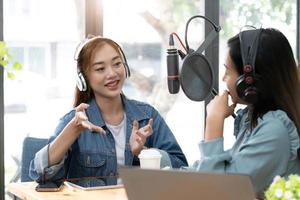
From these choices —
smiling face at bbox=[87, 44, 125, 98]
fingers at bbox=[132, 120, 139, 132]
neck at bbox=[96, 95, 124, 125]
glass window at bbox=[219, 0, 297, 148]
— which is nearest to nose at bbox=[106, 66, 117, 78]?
smiling face at bbox=[87, 44, 125, 98]

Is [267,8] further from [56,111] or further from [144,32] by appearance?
[56,111]

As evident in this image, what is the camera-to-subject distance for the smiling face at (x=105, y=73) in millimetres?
2494

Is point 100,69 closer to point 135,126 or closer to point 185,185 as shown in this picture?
point 135,126

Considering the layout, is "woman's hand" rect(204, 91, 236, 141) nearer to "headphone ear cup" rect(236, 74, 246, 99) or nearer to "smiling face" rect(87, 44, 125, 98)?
"headphone ear cup" rect(236, 74, 246, 99)

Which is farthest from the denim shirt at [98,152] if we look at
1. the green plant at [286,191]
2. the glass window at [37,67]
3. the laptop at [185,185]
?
the green plant at [286,191]

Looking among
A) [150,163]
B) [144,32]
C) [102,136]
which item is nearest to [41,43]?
[144,32]

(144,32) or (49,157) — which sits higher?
(144,32)

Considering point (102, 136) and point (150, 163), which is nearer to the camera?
point (150, 163)

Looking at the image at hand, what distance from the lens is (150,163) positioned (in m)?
2.11

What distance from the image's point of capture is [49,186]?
2.17m

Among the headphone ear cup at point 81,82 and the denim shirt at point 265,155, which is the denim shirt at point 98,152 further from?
the denim shirt at point 265,155

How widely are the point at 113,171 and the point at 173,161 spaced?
0.24 meters

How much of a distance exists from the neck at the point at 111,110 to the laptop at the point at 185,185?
1.23 meters

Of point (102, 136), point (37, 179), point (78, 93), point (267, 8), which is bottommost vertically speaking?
point (37, 179)
